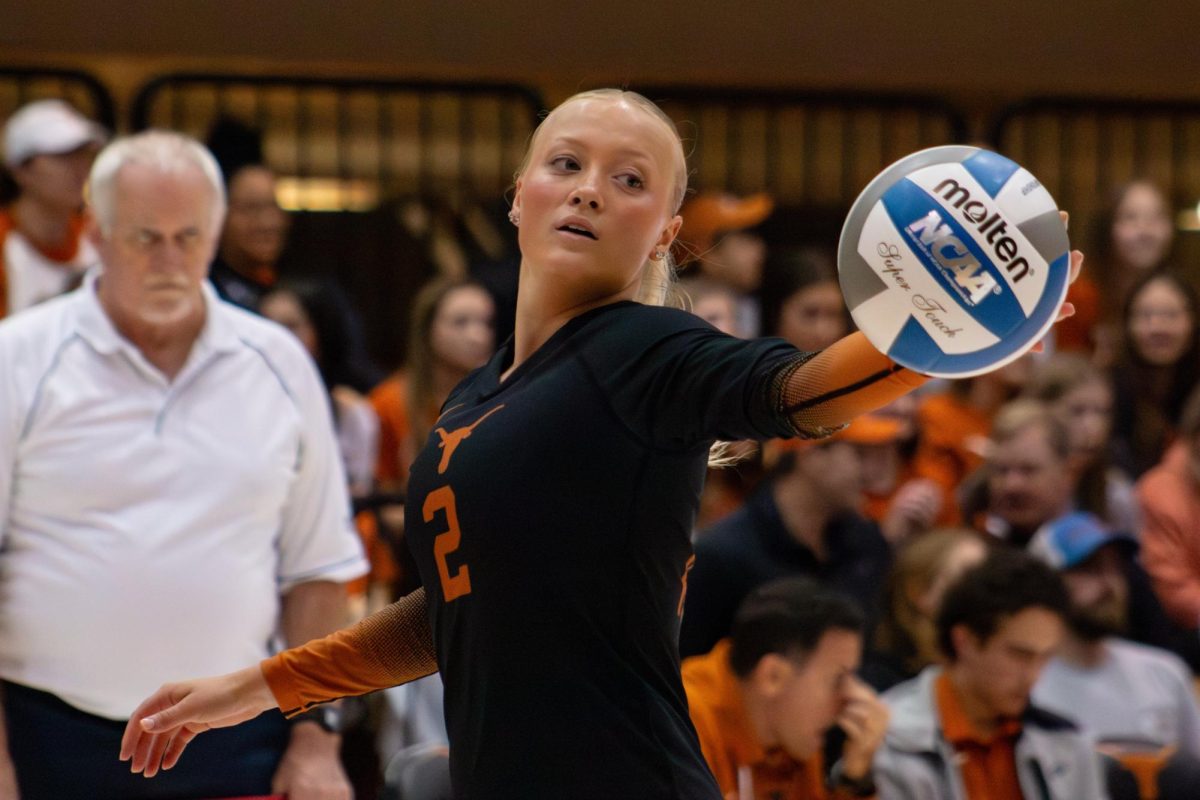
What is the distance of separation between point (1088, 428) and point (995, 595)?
5.12 feet

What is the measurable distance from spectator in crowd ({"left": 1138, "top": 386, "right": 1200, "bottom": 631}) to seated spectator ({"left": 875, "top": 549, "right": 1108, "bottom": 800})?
1082 mm

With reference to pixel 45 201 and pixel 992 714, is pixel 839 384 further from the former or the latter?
pixel 45 201

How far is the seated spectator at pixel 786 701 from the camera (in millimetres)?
3908

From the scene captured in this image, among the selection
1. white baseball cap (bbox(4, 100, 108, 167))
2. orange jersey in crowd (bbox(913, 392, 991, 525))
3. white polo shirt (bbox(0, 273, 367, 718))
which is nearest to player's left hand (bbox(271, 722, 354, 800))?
white polo shirt (bbox(0, 273, 367, 718))

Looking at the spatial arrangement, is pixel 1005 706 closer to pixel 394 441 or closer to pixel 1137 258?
pixel 394 441

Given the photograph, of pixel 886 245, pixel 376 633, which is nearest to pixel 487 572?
pixel 376 633

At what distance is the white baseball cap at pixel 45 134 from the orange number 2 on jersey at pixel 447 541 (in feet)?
11.4

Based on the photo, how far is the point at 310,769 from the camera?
3455mm

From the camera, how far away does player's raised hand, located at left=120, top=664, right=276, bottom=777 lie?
2.41 m

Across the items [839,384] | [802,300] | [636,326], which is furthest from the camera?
[802,300]

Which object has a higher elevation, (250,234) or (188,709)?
(250,234)

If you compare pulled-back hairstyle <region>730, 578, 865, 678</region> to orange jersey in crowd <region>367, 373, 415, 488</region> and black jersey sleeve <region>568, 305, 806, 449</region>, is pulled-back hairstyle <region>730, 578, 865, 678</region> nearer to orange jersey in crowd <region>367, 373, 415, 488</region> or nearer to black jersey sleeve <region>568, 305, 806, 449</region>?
orange jersey in crowd <region>367, 373, 415, 488</region>

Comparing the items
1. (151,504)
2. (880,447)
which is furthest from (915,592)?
(151,504)

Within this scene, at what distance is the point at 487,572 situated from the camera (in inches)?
81.6
